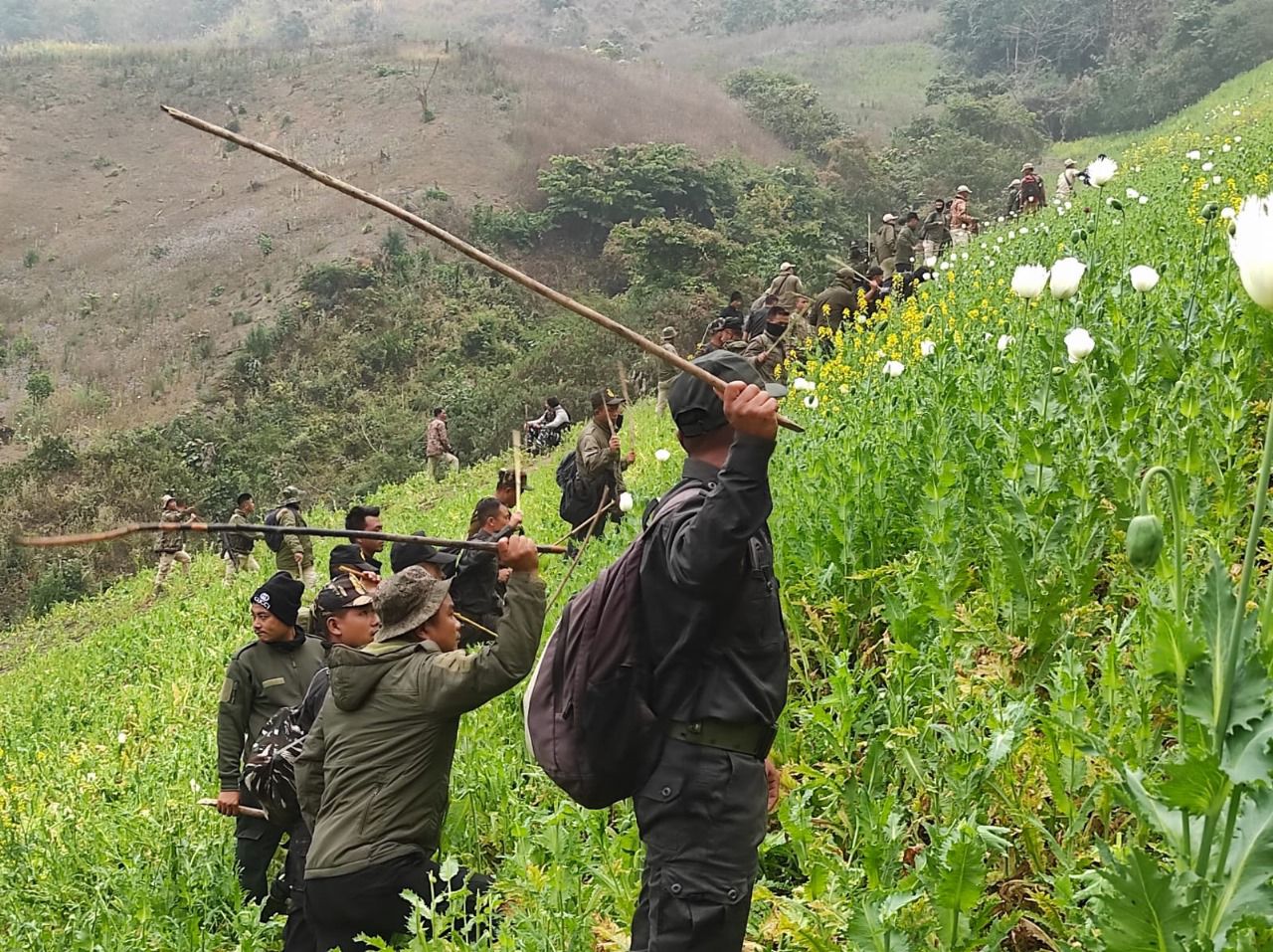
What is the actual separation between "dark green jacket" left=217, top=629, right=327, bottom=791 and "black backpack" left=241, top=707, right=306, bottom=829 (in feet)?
1.21

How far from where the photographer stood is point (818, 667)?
5113 millimetres

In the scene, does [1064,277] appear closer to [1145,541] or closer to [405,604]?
[405,604]

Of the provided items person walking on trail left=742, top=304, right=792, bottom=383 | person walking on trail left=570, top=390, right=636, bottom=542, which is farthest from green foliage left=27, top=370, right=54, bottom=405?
person walking on trail left=570, top=390, right=636, bottom=542

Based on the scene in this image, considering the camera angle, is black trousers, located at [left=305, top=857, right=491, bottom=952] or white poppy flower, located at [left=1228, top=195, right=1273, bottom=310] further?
black trousers, located at [left=305, top=857, right=491, bottom=952]

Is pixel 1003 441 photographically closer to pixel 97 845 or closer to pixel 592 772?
pixel 592 772

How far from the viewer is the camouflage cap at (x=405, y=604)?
430 centimetres

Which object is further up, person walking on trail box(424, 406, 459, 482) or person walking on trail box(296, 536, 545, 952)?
person walking on trail box(296, 536, 545, 952)

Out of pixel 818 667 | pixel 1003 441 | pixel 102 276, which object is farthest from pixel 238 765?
pixel 102 276

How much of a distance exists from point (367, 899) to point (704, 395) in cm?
249

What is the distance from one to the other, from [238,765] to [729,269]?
27647 mm

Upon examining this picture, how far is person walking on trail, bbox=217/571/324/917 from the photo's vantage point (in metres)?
5.43

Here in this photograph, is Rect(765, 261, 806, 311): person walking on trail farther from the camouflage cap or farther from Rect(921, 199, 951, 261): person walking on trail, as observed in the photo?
the camouflage cap

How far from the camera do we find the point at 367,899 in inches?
166

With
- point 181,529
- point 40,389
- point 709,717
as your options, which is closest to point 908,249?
point 709,717
